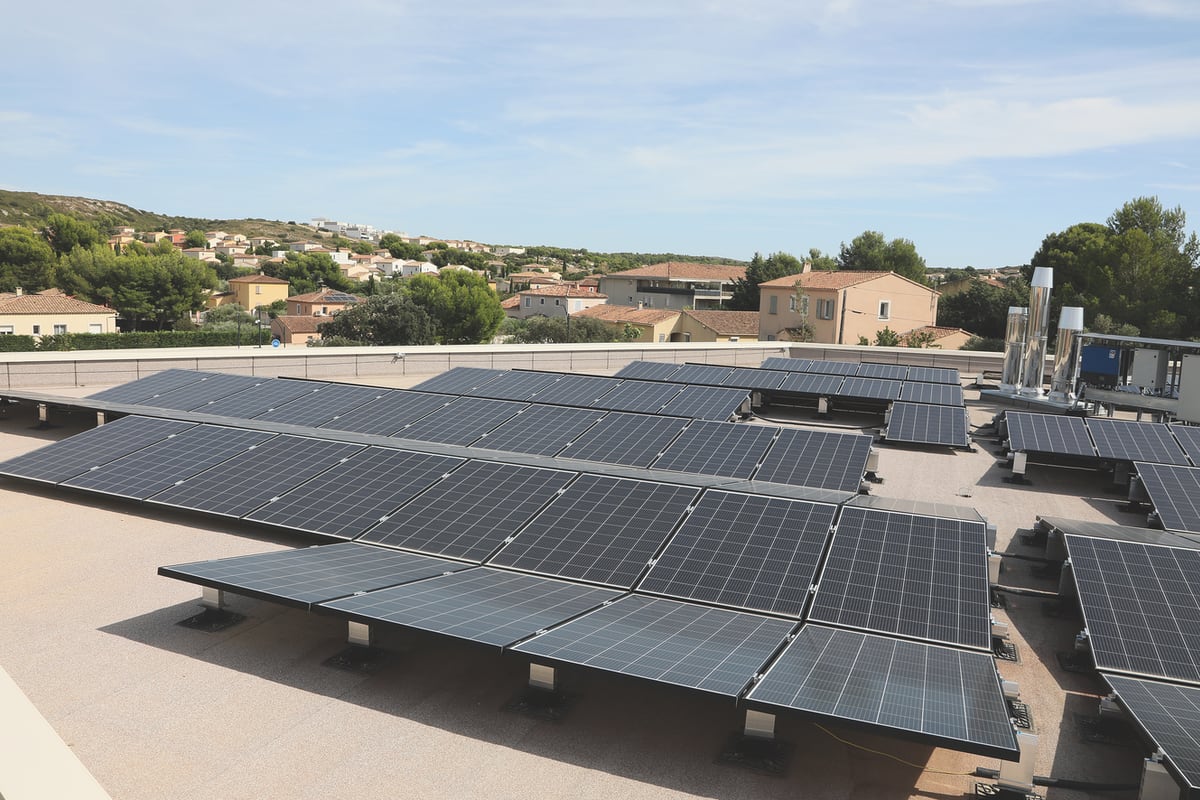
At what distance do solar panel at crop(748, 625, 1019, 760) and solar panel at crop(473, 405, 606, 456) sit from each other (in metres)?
10.4

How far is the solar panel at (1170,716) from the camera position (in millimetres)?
7273

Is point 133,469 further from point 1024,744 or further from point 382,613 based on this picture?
point 1024,744

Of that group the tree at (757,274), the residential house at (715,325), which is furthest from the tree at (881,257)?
the residential house at (715,325)

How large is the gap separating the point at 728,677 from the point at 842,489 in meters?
8.69

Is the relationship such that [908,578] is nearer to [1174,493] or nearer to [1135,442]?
[1174,493]

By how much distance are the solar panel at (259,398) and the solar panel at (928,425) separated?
1596 cm

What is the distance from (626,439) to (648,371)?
12.9 meters

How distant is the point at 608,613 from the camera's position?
33.1 ft

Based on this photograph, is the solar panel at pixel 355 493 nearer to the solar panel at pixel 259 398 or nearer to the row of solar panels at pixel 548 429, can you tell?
the row of solar panels at pixel 548 429

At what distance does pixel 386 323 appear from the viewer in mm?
76438

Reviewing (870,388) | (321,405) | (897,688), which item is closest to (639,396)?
(870,388)

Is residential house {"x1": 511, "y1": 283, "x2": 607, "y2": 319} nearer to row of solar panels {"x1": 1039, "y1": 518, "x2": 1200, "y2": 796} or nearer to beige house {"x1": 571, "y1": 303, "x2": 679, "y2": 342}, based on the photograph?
beige house {"x1": 571, "y1": 303, "x2": 679, "y2": 342}

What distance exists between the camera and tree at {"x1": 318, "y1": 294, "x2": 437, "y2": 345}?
76.7 meters

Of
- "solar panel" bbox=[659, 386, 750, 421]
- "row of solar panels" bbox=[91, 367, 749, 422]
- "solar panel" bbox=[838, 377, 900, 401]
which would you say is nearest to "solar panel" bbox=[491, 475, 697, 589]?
"row of solar panels" bbox=[91, 367, 749, 422]
